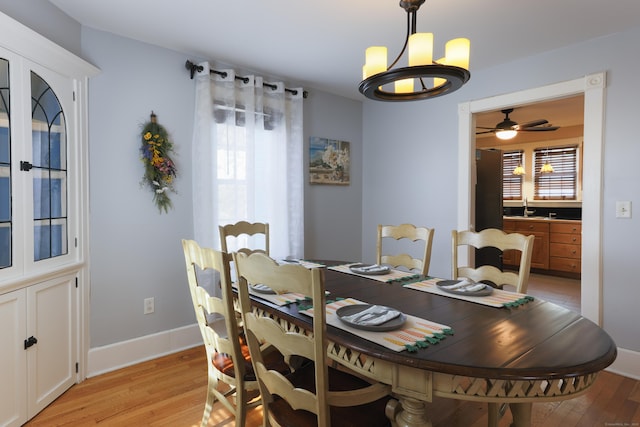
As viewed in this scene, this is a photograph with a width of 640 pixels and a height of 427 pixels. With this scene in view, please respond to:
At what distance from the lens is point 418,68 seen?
1.54 meters

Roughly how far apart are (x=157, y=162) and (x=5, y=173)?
94 cm

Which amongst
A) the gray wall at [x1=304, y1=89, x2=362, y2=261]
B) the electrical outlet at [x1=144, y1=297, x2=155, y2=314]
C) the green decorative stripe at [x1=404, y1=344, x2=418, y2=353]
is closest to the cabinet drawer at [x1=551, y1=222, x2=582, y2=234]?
the gray wall at [x1=304, y1=89, x2=362, y2=261]

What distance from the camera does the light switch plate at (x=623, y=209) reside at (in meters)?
2.48

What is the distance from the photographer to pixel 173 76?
9.26ft

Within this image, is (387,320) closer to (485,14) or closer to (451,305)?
(451,305)

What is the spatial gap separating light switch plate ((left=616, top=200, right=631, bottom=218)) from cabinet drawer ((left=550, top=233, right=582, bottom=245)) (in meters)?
3.18

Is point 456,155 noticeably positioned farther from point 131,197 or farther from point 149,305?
point 149,305

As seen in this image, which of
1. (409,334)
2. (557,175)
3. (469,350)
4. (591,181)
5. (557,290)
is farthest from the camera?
(557,175)

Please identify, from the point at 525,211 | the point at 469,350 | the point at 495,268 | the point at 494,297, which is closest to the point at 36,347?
the point at 469,350

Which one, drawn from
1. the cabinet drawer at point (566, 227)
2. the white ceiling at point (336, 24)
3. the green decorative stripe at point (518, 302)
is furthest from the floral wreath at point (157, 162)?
the cabinet drawer at point (566, 227)

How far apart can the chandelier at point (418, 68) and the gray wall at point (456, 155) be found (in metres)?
1.61

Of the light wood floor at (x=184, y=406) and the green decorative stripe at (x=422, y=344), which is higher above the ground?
the green decorative stripe at (x=422, y=344)

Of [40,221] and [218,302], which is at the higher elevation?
[40,221]

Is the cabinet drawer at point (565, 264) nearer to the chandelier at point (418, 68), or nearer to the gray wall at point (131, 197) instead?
the chandelier at point (418, 68)
